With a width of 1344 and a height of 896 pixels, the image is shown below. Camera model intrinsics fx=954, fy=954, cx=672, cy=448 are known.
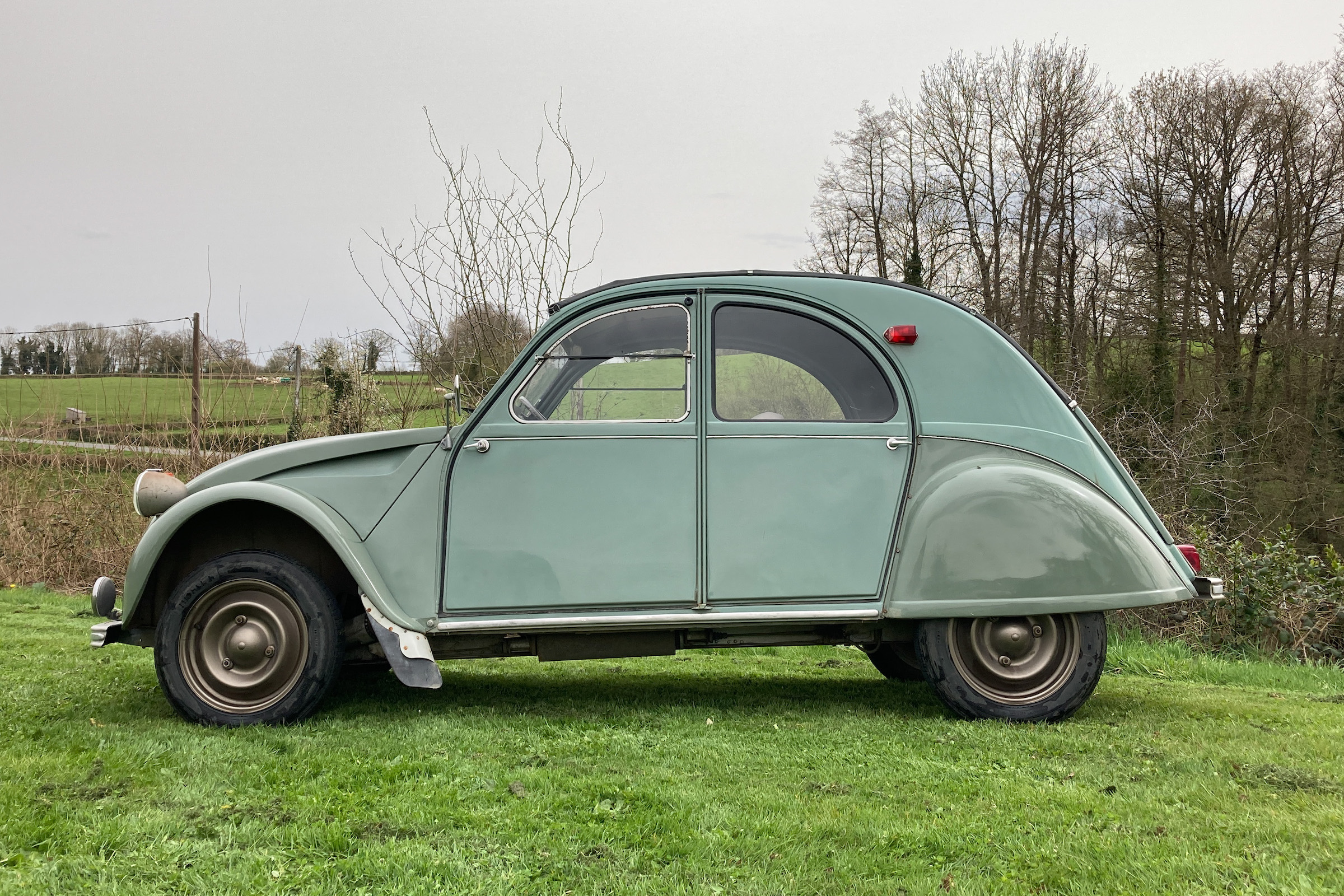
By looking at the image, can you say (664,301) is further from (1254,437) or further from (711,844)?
(1254,437)

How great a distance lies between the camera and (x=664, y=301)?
Answer: 496 cm

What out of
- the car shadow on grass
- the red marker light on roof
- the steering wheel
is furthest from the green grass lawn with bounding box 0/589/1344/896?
the red marker light on roof

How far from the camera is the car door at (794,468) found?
4.74 m

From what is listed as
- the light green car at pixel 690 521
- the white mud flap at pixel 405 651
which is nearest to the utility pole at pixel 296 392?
the light green car at pixel 690 521

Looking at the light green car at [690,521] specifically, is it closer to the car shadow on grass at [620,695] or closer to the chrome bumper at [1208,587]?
the chrome bumper at [1208,587]

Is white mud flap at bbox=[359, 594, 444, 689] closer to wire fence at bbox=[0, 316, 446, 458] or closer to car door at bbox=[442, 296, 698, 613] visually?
car door at bbox=[442, 296, 698, 613]

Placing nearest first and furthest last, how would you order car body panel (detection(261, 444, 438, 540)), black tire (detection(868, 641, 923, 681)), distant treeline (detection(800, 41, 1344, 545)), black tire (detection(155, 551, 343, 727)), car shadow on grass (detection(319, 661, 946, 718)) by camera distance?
black tire (detection(155, 551, 343, 727)) < car body panel (detection(261, 444, 438, 540)) < car shadow on grass (detection(319, 661, 946, 718)) < black tire (detection(868, 641, 923, 681)) < distant treeline (detection(800, 41, 1344, 545))

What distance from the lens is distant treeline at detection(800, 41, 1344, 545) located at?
889 inches

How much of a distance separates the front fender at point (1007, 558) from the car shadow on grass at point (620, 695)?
0.74 meters

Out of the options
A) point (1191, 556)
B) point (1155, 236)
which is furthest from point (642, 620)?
point (1155, 236)

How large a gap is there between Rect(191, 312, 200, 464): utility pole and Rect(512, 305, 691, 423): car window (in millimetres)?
7430

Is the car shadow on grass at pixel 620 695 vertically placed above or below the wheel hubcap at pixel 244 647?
below

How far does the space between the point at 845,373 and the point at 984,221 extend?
25223 mm

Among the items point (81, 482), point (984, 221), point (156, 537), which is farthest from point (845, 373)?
point (984, 221)
